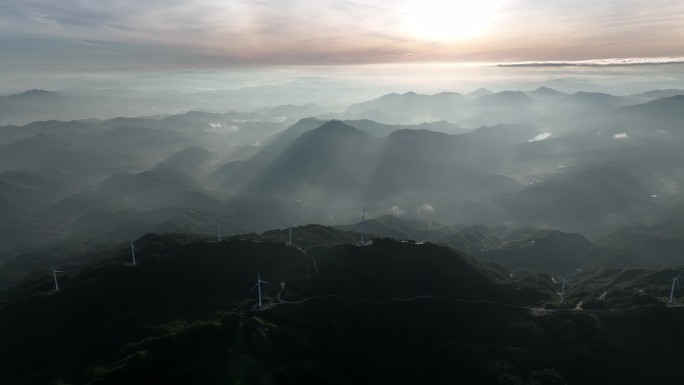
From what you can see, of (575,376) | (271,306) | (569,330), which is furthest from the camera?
(569,330)

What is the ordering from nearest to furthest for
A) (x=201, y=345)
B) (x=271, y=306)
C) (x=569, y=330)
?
(x=201, y=345), (x=271, y=306), (x=569, y=330)

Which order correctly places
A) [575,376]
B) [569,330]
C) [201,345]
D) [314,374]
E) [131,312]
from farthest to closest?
[131,312], [569,330], [575,376], [201,345], [314,374]

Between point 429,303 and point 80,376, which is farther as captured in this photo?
point 429,303

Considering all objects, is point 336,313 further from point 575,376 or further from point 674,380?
point 674,380

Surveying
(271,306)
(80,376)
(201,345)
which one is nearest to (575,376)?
(271,306)

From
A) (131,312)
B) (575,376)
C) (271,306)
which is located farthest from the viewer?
(131,312)

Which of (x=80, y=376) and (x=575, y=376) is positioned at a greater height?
(x=80, y=376)

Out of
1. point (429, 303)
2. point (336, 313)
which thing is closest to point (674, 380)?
point (429, 303)

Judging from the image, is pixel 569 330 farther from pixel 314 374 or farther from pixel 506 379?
pixel 314 374

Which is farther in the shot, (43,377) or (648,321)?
(648,321)

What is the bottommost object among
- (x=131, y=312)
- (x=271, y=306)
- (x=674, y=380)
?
(x=674, y=380)
